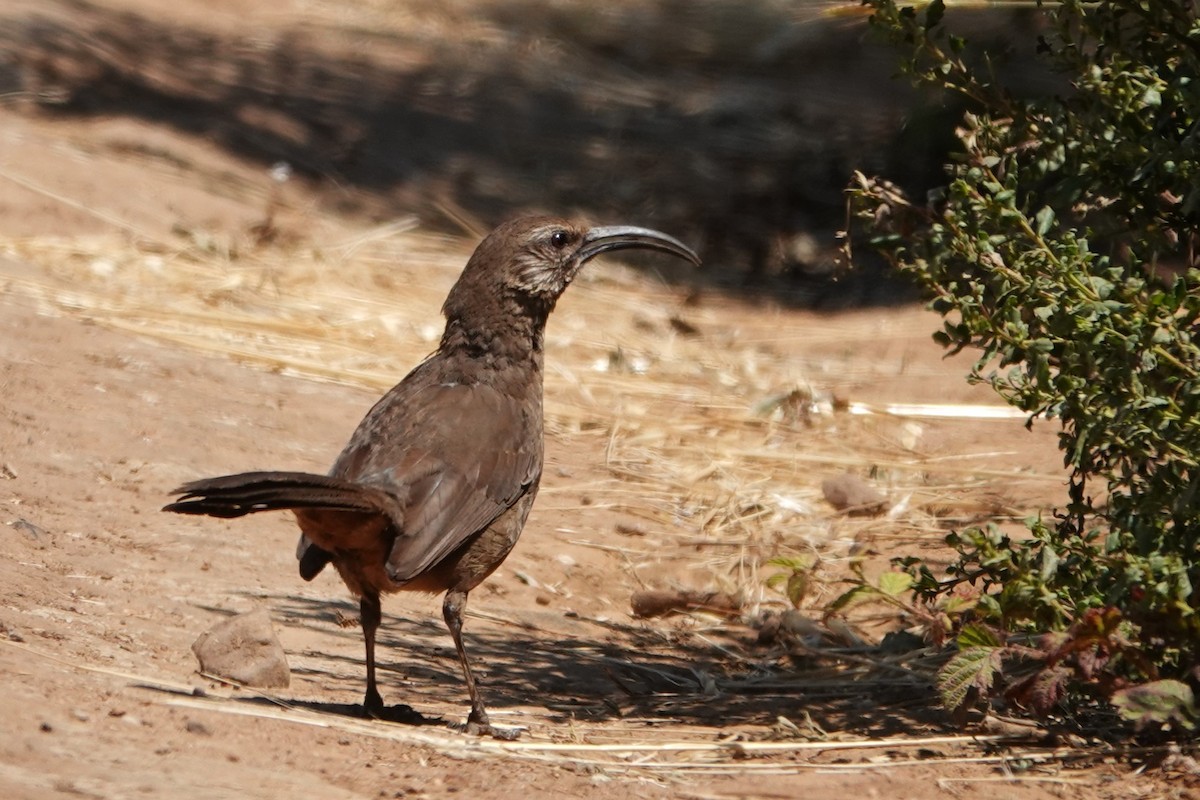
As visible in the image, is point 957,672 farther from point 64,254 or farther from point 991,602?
point 64,254

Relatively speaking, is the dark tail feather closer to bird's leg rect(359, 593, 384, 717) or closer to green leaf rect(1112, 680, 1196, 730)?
bird's leg rect(359, 593, 384, 717)

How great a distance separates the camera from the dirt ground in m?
3.73

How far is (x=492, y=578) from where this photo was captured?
5.88m

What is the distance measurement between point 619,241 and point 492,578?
4.60 feet

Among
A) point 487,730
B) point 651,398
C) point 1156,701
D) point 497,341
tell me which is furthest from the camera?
point 651,398

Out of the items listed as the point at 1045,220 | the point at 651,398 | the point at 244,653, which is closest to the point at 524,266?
the point at 244,653

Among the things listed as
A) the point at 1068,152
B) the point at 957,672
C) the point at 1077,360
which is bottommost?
the point at 957,672

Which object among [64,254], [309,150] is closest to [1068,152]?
[64,254]

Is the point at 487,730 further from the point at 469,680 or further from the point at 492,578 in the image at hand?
the point at 492,578

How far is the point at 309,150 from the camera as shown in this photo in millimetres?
11961

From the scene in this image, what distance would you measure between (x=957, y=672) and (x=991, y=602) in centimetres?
18

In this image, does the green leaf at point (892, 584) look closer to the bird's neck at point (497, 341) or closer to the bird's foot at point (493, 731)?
the bird's foot at point (493, 731)

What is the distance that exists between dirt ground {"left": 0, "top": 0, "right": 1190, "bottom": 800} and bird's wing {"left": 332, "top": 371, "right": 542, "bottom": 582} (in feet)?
1.64

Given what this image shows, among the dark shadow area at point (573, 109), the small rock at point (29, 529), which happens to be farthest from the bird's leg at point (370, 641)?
the dark shadow area at point (573, 109)
